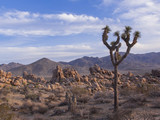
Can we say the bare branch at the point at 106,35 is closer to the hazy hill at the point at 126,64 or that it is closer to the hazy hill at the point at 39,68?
the hazy hill at the point at 126,64

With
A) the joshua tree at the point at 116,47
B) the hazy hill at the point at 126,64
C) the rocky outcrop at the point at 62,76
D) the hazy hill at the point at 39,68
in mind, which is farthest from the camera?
the hazy hill at the point at 126,64

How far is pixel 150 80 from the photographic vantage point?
3080cm

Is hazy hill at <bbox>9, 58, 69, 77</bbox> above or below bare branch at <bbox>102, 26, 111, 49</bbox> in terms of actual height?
below

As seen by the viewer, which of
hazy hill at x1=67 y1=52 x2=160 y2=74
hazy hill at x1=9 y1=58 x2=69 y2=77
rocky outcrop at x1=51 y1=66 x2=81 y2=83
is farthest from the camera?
hazy hill at x1=67 y1=52 x2=160 y2=74

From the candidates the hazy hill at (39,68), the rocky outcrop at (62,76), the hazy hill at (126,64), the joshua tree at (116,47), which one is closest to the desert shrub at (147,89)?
the joshua tree at (116,47)

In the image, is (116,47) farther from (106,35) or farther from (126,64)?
(126,64)

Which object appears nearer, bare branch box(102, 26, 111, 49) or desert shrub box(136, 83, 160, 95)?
bare branch box(102, 26, 111, 49)

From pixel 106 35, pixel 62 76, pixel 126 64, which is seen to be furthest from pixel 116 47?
pixel 126 64

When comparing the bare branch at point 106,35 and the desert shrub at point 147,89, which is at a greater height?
the bare branch at point 106,35

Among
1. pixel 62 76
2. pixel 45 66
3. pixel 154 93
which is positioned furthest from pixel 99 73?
pixel 45 66

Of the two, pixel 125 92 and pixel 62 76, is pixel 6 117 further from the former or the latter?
pixel 62 76

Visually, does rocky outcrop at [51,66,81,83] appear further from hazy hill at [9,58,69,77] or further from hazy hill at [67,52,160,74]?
hazy hill at [9,58,69,77]

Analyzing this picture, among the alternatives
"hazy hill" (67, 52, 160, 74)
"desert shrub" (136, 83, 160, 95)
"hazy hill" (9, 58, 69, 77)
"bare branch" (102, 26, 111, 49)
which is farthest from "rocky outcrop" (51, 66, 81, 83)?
"hazy hill" (9, 58, 69, 77)

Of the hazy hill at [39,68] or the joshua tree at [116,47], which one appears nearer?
the joshua tree at [116,47]
